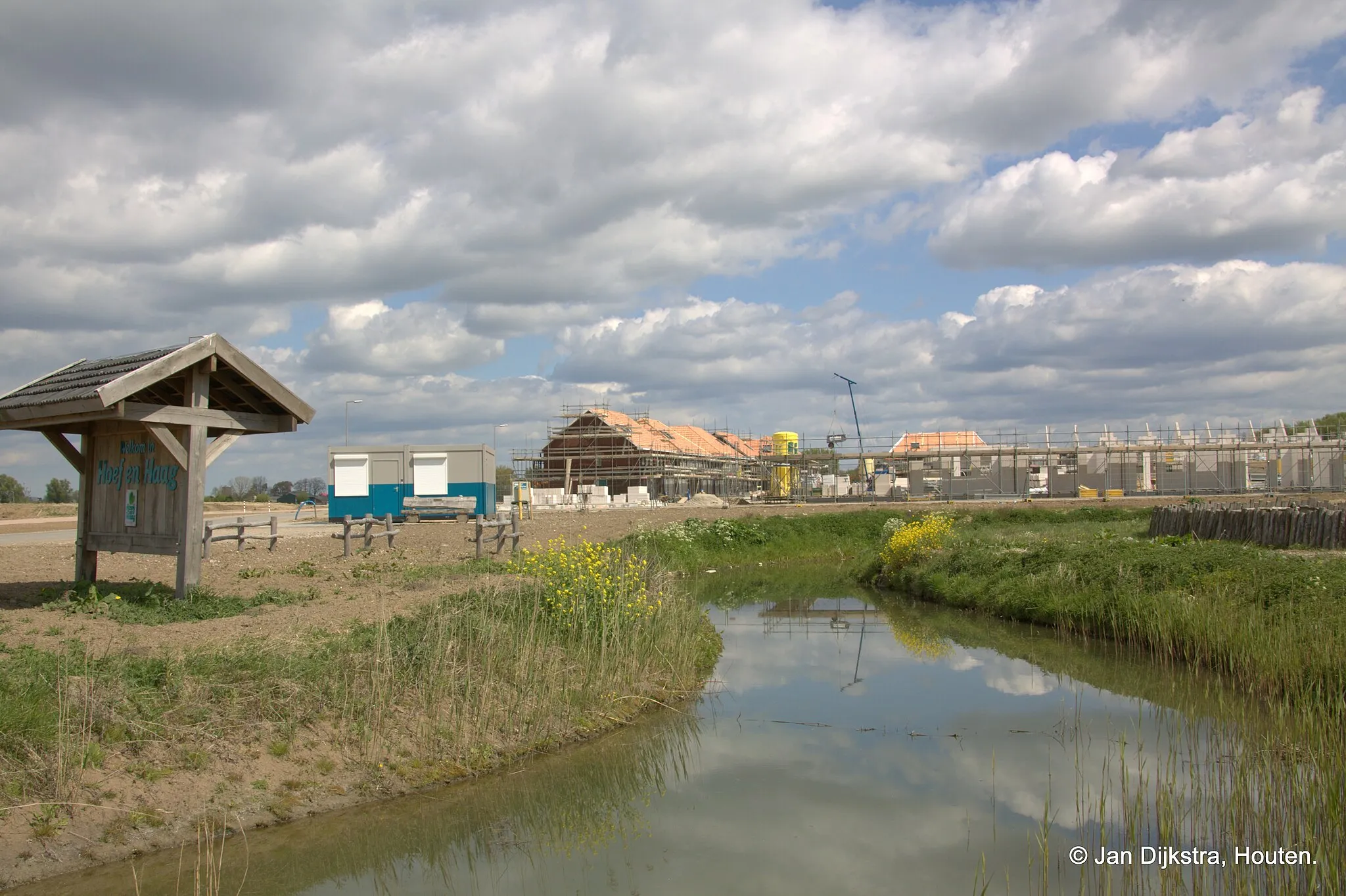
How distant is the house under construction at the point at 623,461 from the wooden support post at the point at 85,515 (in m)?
46.9

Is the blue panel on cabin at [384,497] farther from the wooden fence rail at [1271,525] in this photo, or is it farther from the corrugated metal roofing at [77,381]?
the wooden fence rail at [1271,525]

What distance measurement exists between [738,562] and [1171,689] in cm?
2033

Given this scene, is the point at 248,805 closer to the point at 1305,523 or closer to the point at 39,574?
the point at 39,574

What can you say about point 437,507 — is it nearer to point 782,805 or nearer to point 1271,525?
point 1271,525

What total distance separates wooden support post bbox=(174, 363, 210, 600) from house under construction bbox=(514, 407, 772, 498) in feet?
158

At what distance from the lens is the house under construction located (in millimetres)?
64438

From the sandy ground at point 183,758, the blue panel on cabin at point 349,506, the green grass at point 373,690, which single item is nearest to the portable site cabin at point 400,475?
the blue panel on cabin at point 349,506

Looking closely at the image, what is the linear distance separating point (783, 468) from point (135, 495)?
57.1 meters

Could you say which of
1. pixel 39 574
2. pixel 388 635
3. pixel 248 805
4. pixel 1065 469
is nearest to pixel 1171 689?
pixel 388 635

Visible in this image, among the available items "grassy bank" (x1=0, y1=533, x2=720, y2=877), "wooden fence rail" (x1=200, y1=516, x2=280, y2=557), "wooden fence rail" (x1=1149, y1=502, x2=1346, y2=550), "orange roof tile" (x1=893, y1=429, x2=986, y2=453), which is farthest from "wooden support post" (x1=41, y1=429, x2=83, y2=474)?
"orange roof tile" (x1=893, y1=429, x2=986, y2=453)

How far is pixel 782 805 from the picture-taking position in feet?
26.7

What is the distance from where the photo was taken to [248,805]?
719cm

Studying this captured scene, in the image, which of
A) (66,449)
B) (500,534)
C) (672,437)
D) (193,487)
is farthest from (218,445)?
(672,437)

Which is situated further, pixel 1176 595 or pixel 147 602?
pixel 1176 595
